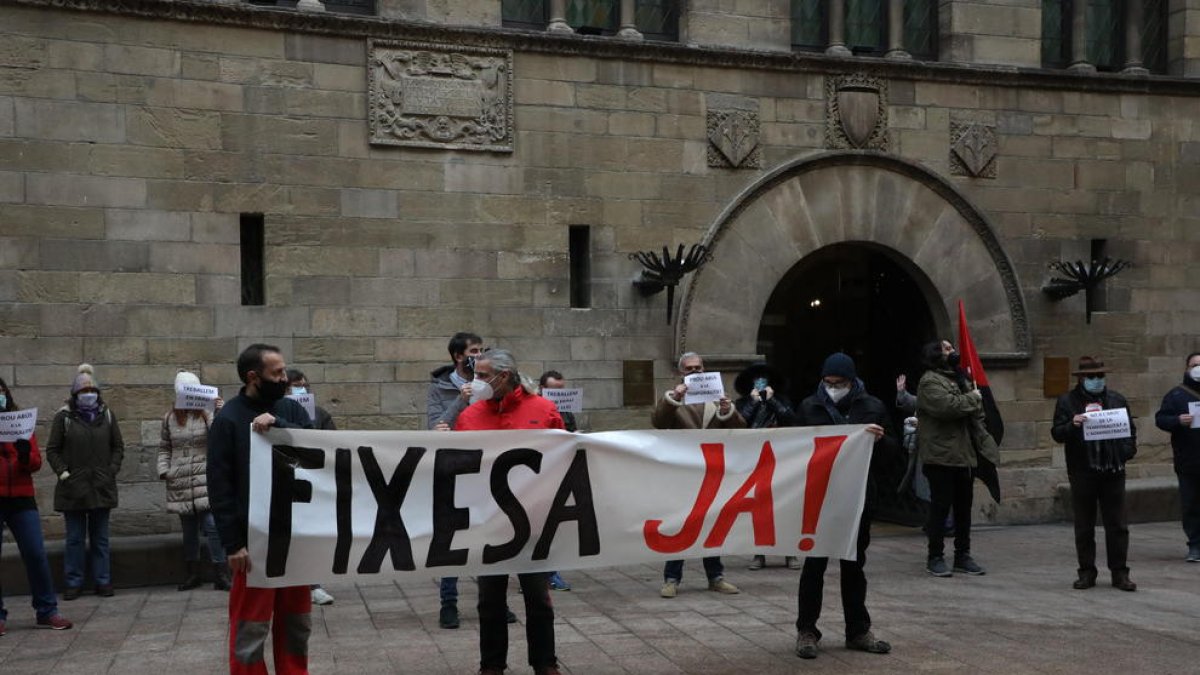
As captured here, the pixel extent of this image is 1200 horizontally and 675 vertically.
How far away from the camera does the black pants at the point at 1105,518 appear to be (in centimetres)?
1060

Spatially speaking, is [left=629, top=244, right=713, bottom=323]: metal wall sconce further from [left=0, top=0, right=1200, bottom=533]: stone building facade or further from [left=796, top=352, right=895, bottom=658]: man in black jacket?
[left=796, top=352, right=895, bottom=658]: man in black jacket

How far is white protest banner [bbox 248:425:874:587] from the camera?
6742mm

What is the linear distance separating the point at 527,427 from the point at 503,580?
0.83 meters

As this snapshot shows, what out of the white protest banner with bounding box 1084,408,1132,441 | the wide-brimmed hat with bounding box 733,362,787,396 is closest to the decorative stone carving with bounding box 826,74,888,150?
the wide-brimmed hat with bounding box 733,362,787,396

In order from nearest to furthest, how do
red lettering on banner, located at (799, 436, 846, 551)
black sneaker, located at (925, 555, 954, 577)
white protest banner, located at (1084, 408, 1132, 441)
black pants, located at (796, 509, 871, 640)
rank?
red lettering on banner, located at (799, 436, 846, 551) < black pants, located at (796, 509, 871, 640) < white protest banner, located at (1084, 408, 1132, 441) < black sneaker, located at (925, 555, 954, 577)

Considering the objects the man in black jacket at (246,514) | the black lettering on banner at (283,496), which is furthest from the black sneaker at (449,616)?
the black lettering on banner at (283,496)

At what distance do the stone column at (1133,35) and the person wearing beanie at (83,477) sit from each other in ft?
39.1

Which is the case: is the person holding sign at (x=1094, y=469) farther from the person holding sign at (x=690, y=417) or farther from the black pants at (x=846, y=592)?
→ the black pants at (x=846, y=592)

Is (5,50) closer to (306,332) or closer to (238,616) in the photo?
(306,332)

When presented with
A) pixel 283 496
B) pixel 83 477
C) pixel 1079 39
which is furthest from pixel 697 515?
A: pixel 1079 39

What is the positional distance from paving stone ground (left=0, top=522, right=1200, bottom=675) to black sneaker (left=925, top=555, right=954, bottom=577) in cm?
11

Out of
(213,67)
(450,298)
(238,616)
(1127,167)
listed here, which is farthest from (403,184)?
(1127,167)

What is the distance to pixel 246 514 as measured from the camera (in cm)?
654

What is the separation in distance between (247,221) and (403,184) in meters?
1.49
